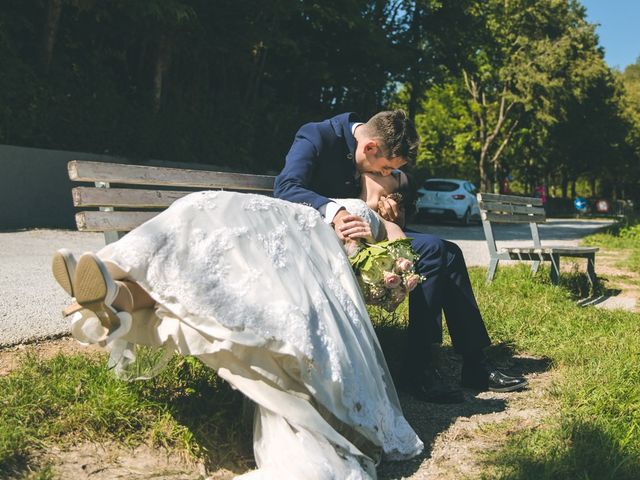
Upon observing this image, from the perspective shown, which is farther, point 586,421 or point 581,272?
point 581,272

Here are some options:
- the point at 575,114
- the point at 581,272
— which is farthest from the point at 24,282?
the point at 575,114

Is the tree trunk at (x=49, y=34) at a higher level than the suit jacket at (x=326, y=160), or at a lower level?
higher

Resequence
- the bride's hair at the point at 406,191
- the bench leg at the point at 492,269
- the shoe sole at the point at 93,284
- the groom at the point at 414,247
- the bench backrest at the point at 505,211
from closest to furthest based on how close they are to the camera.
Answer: the shoe sole at the point at 93,284 → the groom at the point at 414,247 → the bride's hair at the point at 406,191 → the bench backrest at the point at 505,211 → the bench leg at the point at 492,269

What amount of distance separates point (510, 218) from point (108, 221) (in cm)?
562

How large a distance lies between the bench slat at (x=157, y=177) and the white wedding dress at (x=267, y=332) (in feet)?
2.56

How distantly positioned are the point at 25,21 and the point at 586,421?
14148 millimetres

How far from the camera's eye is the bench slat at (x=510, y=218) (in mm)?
7631

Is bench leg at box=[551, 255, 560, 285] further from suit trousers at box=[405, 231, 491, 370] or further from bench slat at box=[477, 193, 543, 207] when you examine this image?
suit trousers at box=[405, 231, 491, 370]

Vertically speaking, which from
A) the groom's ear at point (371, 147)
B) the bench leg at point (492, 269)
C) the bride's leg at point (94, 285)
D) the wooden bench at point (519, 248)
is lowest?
the bench leg at point (492, 269)

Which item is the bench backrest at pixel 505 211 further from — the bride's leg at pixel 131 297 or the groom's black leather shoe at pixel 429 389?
the bride's leg at pixel 131 297

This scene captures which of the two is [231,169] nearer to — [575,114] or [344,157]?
[344,157]

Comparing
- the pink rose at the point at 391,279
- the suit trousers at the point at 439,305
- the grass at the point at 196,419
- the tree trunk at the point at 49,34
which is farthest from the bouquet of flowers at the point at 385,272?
the tree trunk at the point at 49,34

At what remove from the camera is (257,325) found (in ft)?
9.36

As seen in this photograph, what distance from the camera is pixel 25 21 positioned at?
14422 millimetres
